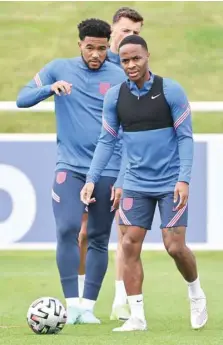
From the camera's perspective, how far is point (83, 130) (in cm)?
965

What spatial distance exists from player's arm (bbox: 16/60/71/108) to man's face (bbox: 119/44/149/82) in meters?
0.61

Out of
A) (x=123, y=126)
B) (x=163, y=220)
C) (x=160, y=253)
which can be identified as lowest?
(x=160, y=253)

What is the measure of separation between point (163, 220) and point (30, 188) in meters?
4.86

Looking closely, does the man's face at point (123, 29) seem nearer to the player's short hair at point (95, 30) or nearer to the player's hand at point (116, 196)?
the player's short hair at point (95, 30)

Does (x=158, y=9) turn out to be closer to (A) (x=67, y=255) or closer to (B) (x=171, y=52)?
(B) (x=171, y=52)

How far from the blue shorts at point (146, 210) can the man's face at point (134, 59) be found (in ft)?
2.67

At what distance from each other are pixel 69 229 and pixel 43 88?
1045 mm

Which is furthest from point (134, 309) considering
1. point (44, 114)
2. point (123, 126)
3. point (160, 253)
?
point (44, 114)

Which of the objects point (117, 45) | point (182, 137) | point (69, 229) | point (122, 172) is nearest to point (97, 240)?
point (69, 229)

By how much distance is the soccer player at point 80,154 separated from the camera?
31.2 feet

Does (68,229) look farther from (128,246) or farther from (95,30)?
(95,30)

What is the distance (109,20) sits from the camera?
65.0ft

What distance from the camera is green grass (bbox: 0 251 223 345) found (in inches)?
335

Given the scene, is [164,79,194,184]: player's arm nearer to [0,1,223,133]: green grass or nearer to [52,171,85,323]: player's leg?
[52,171,85,323]: player's leg
